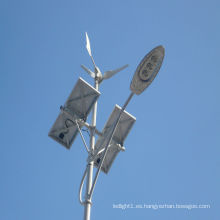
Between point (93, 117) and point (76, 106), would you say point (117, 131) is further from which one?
point (76, 106)

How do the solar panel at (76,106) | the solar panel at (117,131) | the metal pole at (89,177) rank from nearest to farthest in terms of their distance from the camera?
the metal pole at (89,177) → the solar panel at (76,106) → the solar panel at (117,131)

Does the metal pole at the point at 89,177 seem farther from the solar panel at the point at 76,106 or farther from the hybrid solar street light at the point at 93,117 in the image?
the solar panel at the point at 76,106

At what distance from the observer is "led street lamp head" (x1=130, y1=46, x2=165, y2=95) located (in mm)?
12766

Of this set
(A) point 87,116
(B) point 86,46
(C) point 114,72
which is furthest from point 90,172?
(B) point 86,46

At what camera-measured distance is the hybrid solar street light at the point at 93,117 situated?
12.8 metres

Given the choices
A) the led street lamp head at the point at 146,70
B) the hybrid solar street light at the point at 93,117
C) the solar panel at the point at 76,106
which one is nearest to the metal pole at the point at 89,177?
the hybrid solar street light at the point at 93,117

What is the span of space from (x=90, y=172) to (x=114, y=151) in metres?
3.48

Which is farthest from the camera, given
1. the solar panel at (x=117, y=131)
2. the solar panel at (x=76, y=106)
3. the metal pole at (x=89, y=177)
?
the solar panel at (x=117, y=131)

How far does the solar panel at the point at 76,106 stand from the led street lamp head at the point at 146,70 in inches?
143

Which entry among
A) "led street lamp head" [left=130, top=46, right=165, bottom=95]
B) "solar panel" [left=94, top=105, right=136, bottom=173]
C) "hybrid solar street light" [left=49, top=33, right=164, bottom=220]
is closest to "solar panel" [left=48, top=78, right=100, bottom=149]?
"hybrid solar street light" [left=49, top=33, right=164, bottom=220]

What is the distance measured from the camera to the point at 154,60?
12.8 m

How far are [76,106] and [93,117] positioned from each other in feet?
2.83

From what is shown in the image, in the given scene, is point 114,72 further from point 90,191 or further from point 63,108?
point 90,191

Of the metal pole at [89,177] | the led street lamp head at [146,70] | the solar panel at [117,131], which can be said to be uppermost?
the led street lamp head at [146,70]
